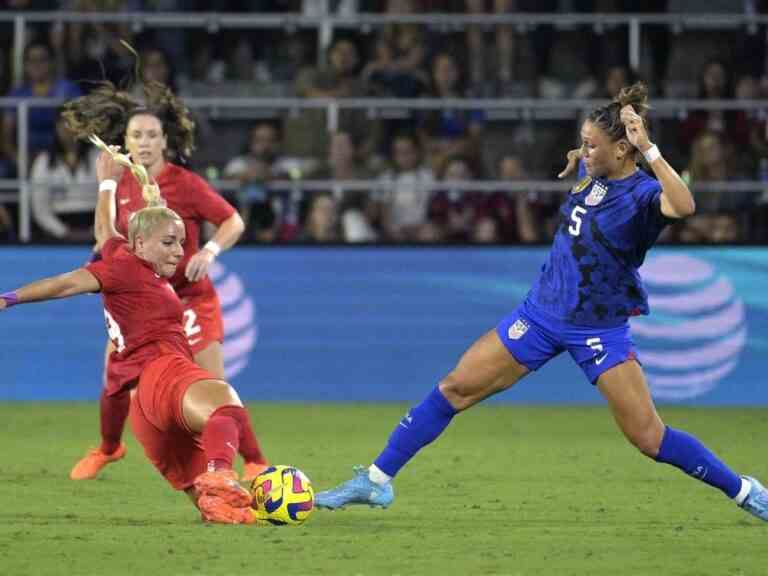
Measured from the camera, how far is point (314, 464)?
9.19m

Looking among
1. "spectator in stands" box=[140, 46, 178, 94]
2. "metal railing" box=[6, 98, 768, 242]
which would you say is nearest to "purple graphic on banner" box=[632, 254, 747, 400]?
"metal railing" box=[6, 98, 768, 242]

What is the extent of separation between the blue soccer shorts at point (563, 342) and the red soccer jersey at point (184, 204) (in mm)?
2097

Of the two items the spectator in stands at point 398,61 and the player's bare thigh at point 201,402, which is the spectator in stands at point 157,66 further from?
the player's bare thigh at point 201,402

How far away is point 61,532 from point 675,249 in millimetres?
6721

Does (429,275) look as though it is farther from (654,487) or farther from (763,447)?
(654,487)

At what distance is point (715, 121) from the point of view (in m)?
14.3

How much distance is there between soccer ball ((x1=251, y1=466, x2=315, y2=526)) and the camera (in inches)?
268

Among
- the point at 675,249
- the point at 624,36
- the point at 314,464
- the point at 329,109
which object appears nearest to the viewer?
the point at 314,464

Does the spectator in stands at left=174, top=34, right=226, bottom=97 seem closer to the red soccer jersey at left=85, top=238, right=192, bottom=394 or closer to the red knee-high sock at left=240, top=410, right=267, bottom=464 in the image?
the red knee-high sock at left=240, top=410, right=267, bottom=464

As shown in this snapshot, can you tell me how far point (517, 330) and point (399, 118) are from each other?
7.56 m

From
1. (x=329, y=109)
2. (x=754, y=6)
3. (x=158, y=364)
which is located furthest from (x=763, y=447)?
(x=754, y=6)

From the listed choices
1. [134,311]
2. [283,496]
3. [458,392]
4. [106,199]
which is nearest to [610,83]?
[106,199]

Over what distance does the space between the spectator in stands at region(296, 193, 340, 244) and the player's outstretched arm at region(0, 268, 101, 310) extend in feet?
20.6

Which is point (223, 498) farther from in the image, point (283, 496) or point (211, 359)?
point (211, 359)
